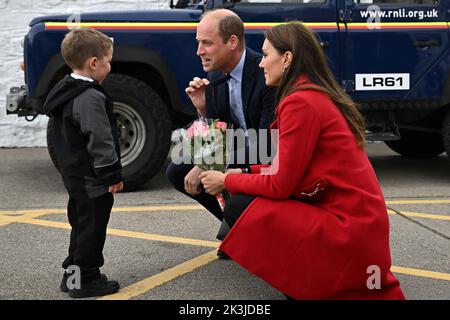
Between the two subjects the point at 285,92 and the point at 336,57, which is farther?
the point at 336,57

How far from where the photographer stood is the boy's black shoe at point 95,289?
377cm

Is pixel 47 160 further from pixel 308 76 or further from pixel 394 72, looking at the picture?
pixel 308 76

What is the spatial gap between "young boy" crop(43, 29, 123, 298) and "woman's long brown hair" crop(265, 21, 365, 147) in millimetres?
900

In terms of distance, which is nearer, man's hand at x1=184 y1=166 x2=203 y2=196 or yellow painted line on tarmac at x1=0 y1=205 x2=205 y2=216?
man's hand at x1=184 y1=166 x2=203 y2=196

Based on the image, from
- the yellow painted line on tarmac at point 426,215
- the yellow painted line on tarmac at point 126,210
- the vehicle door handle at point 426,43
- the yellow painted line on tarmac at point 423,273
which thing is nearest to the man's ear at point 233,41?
the yellow painted line on tarmac at point 423,273

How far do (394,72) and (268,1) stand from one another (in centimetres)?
124

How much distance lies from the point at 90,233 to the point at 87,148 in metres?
0.41

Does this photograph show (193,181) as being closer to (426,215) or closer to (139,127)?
(426,215)

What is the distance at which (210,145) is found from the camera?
3.85 meters

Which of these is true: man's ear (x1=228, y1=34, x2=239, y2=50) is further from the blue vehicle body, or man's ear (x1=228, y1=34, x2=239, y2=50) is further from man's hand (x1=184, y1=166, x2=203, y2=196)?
the blue vehicle body

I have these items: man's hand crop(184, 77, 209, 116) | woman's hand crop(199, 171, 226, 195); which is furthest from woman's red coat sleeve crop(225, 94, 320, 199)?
man's hand crop(184, 77, 209, 116)

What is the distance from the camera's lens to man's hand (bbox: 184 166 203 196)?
3.95m

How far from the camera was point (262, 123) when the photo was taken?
405 centimetres
